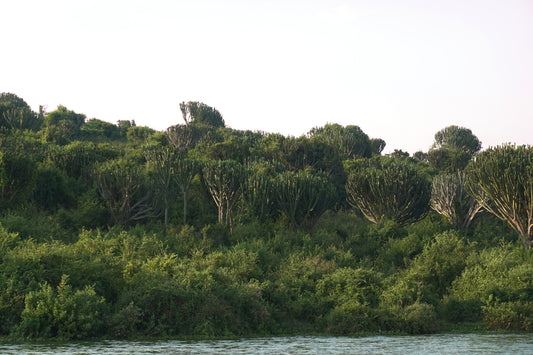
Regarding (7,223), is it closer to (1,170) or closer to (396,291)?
(1,170)

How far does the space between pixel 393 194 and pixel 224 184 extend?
12.0 m

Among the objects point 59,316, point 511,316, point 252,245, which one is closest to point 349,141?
point 252,245

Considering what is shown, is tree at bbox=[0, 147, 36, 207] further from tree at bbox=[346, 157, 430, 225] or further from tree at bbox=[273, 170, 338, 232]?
tree at bbox=[346, 157, 430, 225]

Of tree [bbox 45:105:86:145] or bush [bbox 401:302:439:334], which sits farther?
tree [bbox 45:105:86:145]

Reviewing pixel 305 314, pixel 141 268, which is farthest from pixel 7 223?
pixel 305 314

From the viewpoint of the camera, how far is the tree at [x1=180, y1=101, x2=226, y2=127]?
89.3 meters

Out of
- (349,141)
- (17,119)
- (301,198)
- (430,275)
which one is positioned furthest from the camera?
(349,141)

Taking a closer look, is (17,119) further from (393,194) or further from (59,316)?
(59,316)

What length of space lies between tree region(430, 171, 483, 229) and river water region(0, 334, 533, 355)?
20522 mm

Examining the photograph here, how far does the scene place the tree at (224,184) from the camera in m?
42.0

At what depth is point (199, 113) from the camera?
89.9 meters

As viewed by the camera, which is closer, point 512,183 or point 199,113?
point 512,183

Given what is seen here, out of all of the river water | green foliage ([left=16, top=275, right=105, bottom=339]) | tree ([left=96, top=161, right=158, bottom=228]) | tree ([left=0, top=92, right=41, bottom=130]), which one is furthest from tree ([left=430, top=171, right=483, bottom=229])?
tree ([left=0, top=92, right=41, bottom=130])

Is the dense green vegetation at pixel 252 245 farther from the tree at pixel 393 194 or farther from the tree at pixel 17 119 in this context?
the tree at pixel 17 119
